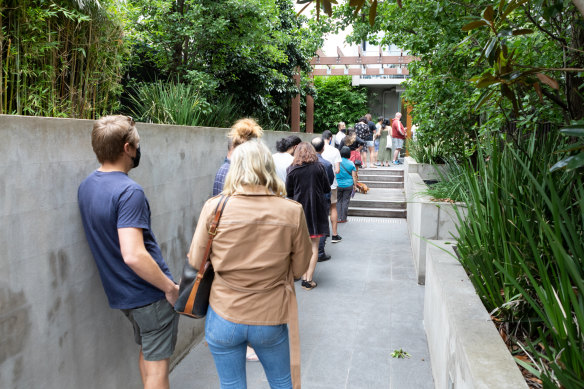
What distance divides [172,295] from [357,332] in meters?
2.54

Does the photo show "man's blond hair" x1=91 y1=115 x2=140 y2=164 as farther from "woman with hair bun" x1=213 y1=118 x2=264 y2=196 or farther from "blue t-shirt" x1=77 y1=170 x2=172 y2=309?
"woman with hair bun" x1=213 y1=118 x2=264 y2=196

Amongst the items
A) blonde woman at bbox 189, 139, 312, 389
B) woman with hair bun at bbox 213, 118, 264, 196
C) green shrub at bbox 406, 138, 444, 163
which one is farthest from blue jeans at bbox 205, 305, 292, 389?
green shrub at bbox 406, 138, 444, 163

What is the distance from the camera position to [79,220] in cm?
269

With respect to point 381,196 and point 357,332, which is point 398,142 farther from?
point 357,332

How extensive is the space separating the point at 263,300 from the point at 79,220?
1180 mm

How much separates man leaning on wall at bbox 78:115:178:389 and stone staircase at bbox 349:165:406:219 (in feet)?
26.2

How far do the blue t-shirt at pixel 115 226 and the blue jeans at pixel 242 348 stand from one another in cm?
45

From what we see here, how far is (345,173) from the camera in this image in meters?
8.78

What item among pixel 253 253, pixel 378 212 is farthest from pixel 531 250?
pixel 378 212

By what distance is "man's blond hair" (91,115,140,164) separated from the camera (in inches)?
98.3

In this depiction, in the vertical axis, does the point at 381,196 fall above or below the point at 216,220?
below

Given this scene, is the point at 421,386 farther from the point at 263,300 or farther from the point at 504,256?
the point at 263,300

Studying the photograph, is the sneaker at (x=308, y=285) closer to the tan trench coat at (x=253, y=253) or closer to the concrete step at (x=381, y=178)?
the tan trench coat at (x=253, y=253)

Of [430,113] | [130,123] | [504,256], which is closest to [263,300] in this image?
[130,123]
